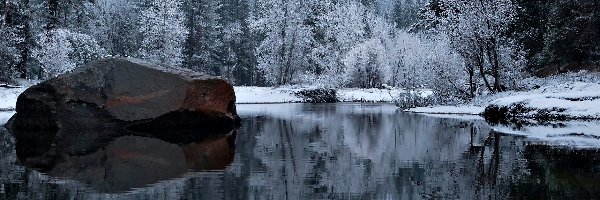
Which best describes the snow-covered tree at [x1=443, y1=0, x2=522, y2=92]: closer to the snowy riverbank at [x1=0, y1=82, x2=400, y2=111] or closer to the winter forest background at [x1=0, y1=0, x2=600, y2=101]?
the winter forest background at [x1=0, y1=0, x2=600, y2=101]

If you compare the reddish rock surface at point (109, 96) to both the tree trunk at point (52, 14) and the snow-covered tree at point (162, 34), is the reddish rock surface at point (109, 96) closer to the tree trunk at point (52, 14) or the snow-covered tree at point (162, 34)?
the snow-covered tree at point (162, 34)

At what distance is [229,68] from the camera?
284ft

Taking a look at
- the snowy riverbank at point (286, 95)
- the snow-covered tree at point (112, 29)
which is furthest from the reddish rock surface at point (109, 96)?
the snow-covered tree at point (112, 29)

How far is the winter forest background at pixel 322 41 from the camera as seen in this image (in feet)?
109

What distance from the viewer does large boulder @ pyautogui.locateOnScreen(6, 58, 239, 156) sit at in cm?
1939

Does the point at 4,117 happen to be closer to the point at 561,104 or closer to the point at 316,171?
the point at 316,171

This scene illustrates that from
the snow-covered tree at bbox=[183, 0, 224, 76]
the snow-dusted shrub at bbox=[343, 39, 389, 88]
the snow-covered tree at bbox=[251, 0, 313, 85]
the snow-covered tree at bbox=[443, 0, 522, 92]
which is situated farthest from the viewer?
the snow-covered tree at bbox=[183, 0, 224, 76]

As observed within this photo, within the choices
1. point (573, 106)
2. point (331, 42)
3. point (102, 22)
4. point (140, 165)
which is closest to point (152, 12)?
point (102, 22)

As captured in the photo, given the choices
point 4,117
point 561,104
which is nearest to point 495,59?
point 561,104

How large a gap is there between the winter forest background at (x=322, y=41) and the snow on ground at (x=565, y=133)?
12.6 meters

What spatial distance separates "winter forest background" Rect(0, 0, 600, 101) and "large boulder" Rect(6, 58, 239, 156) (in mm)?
17335

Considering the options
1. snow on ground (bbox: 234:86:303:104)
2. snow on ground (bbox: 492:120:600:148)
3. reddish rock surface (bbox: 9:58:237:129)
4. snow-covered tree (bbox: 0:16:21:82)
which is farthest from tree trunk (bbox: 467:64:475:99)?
snow-covered tree (bbox: 0:16:21:82)

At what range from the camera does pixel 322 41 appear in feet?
237

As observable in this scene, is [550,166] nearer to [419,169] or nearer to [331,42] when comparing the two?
[419,169]
